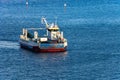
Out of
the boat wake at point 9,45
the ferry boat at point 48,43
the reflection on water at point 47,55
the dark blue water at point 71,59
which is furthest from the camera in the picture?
the boat wake at point 9,45

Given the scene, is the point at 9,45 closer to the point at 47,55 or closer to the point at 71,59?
the point at 47,55

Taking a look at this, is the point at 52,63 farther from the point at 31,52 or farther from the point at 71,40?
the point at 71,40

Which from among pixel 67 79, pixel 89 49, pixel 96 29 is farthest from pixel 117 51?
pixel 96 29

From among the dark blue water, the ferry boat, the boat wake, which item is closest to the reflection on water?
the dark blue water

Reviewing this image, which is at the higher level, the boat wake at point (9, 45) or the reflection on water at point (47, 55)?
the boat wake at point (9, 45)

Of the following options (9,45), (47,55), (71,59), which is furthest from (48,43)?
(9,45)

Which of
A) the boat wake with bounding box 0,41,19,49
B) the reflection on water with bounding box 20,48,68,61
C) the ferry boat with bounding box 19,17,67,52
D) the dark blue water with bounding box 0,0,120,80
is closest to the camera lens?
the dark blue water with bounding box 0,0,120,80

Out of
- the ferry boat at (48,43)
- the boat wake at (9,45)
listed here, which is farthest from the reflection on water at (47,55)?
the boat wake at (9,45)

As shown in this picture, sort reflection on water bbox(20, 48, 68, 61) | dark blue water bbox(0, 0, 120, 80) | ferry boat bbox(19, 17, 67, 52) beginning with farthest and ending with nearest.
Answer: ferry boat bbox(19, 17, 67, 52)
reflection on water bbox(20, 48, 68, 61)
dark blue water bbox(0, 0, 120, 80)

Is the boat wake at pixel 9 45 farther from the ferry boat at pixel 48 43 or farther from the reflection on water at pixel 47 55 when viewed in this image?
the reflection on water at pixel 47 55

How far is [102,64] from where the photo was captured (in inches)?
5032

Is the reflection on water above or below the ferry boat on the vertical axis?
below

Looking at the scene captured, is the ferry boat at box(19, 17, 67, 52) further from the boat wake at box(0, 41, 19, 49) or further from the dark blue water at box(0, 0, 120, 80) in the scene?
the boat wake at box(0, 41, 19, 49)

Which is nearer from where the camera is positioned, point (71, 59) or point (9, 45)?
point (71, 59)
